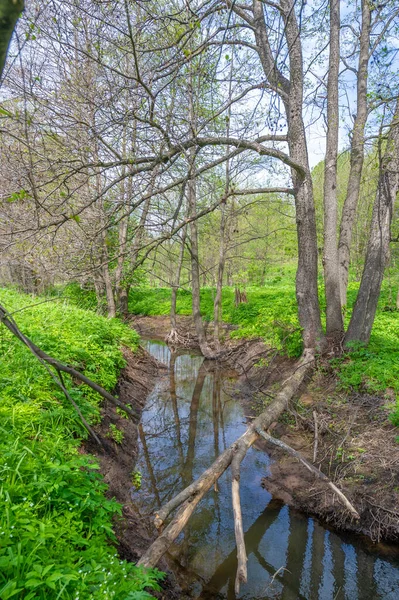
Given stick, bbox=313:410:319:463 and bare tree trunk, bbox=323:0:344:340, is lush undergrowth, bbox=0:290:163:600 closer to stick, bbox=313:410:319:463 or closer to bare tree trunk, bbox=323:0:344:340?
stick, bbox=313:410:319:463

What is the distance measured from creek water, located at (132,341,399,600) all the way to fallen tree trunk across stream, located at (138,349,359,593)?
0.47 meters

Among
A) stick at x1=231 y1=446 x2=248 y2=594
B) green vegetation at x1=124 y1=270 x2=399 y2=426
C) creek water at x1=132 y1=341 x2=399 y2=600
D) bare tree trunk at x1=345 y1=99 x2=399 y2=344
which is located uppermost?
bare tree trunk at x1=345 y1=99 x2=399 y2=344

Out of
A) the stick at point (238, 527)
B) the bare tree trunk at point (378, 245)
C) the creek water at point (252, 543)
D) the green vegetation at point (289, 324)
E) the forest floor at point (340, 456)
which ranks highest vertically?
the bare tree trunk at point (378, 245)

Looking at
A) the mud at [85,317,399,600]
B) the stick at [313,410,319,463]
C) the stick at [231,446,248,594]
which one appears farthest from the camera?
the stick at [313,410,319,463]

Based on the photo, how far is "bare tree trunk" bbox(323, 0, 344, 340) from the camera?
283 inches

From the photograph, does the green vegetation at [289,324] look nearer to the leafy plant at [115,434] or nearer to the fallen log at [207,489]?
the fallen log at [207,489]

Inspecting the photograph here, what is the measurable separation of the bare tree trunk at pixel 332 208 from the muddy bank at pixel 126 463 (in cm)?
436

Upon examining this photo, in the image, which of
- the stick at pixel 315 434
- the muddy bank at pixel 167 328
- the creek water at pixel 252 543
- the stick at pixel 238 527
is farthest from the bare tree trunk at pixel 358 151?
the stick at pixel 238 527

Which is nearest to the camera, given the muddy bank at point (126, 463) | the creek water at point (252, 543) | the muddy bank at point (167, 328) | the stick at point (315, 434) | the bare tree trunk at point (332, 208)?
the muddy bank at point (126, 463)

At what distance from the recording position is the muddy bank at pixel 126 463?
3395 millimetres

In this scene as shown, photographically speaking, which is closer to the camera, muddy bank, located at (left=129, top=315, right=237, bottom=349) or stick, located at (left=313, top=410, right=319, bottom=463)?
stick, located at (left=313, top=410, right=319, bottom=463)

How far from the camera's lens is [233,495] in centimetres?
352

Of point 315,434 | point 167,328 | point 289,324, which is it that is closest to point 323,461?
point 315,434

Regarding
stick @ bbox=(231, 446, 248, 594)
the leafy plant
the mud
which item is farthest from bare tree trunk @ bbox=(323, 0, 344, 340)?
the leafy plant
